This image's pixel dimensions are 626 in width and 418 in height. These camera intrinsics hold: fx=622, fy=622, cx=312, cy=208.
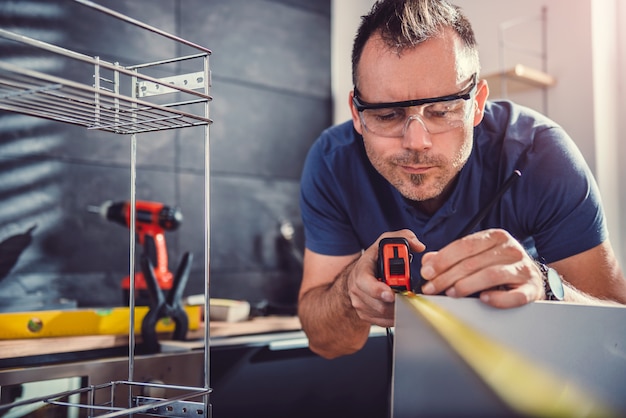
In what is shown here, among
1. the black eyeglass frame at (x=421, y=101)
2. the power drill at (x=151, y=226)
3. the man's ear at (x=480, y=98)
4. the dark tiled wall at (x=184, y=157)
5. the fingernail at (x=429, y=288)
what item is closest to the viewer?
the fingernail at (x=429, y=288)

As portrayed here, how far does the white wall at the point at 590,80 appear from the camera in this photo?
6.97ft

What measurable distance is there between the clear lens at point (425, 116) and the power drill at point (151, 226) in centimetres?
82

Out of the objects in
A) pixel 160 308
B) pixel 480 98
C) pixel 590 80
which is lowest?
pixel 160 308

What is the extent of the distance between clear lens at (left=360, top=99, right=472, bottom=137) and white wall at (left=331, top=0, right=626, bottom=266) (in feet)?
4.19

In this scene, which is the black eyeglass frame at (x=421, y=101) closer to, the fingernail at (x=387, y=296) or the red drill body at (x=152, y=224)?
the fingernail at (x=387, y=296)

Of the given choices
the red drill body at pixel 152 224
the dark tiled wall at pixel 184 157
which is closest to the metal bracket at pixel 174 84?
the red drill body at pixel 152 224

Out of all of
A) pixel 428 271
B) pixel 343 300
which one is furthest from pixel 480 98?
pixel 428 271

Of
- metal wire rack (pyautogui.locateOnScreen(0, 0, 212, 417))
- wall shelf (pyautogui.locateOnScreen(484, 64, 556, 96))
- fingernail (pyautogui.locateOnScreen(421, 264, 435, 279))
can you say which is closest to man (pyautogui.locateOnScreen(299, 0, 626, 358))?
fingernail (pyautogui.locateOnScreen(421, 264, 435, 279))

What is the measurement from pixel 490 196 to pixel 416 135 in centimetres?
33

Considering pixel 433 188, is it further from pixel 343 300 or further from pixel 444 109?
pixel 343 300

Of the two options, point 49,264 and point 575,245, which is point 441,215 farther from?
point 49,264

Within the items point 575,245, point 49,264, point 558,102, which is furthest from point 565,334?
point 558,102

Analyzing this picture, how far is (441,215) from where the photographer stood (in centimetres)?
122

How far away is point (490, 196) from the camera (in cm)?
125
